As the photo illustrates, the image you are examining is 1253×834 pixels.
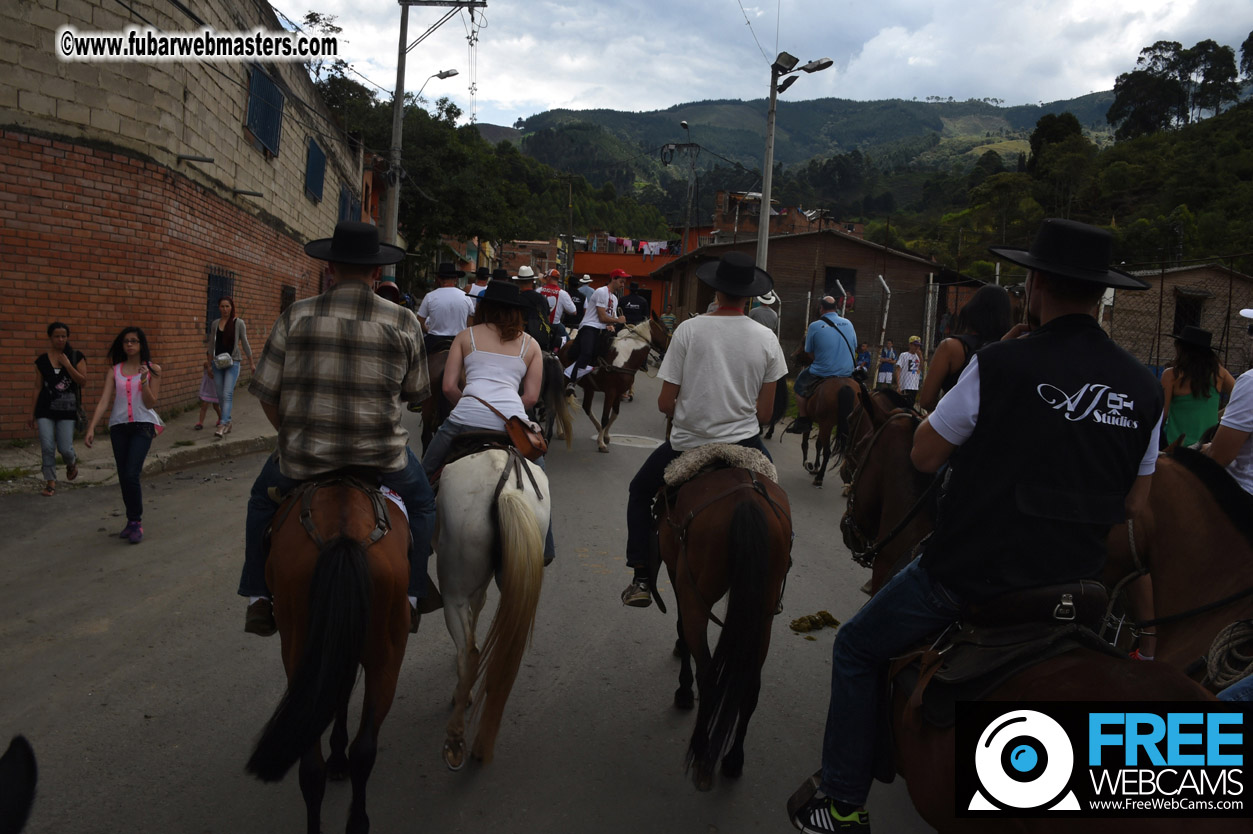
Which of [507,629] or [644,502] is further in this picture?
[644,502]

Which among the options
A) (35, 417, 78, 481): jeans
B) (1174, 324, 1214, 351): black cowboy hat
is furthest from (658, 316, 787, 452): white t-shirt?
(35, 417, 78, 481): jeans

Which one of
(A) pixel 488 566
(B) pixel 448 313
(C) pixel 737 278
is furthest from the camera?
(B) pixel 448 313

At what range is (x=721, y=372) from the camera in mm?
4578

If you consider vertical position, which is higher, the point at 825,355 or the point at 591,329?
the point at 591,329

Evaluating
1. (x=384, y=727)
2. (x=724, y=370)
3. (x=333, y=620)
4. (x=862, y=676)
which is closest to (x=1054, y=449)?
(x=862, y=676)

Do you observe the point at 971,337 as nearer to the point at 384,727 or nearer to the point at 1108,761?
the point at 1108,761

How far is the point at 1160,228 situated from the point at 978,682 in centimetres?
3984

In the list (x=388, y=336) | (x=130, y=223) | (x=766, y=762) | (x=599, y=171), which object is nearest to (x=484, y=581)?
(x=388, y=336)

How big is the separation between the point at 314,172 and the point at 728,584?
22.0 m

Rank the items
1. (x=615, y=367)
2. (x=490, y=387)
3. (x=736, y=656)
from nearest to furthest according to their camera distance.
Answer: (x=736, y=656), (x=490, y=387), (x=615, y=367)

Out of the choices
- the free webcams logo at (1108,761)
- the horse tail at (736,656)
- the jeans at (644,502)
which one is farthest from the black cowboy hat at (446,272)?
the free webcams logo at (1108,761)

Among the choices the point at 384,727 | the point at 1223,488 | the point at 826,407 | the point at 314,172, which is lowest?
the point at 384,727

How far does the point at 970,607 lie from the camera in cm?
264

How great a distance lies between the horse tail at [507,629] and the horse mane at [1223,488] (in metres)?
3.05
